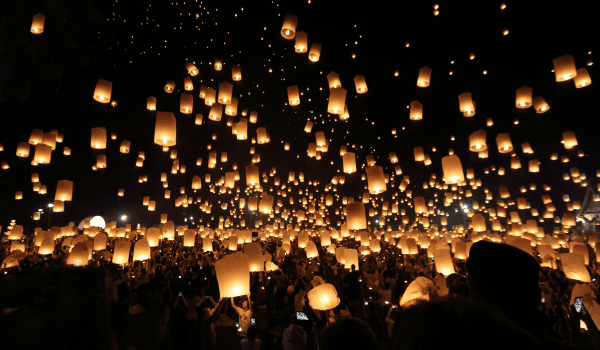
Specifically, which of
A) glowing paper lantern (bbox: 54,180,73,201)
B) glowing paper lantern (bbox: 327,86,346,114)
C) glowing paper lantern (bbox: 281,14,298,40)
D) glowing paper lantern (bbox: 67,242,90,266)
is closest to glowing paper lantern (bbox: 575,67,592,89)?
glowing paper lantern (bbox: 327,86,346,114)

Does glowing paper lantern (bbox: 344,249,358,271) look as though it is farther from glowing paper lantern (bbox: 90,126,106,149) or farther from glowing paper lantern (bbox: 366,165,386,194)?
glowing paper lantern (bbox: 90,126,106,149)

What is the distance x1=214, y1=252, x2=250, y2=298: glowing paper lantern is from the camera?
13.4 ft

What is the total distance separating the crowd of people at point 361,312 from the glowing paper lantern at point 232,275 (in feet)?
0.94

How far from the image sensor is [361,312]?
5.57 meters

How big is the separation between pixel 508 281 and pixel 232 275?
3.52 metres

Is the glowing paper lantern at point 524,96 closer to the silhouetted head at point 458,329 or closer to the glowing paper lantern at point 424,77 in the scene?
the glowing paper lantern at point 424,77

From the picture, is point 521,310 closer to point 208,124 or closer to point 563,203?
point 208,124

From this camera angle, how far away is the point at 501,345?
555 mm

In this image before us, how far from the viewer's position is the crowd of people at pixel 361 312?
617mm

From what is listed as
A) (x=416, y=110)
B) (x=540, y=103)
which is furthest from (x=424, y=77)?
(x=540, y=103)

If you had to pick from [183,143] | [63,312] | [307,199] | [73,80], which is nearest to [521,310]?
[63,312]

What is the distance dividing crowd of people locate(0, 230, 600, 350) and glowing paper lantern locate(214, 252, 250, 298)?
287mm

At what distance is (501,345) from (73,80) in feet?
42.5

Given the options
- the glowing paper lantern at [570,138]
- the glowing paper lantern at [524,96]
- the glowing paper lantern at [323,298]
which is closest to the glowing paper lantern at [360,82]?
the glowing paper lantern at [524,96]
